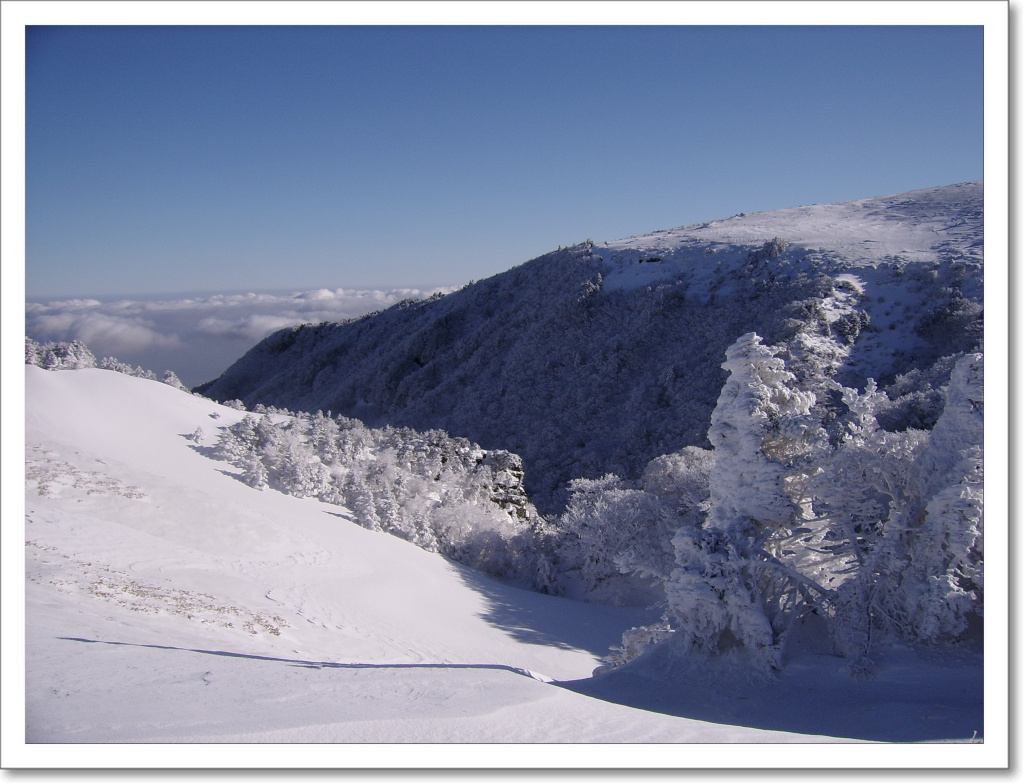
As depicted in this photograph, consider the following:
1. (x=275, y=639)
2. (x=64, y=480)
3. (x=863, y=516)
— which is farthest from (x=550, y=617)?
(x=64, y=480)

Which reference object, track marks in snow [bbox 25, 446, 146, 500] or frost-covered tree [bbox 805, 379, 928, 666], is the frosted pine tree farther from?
track marks in snow [bbox 25, 446, 146, 500]

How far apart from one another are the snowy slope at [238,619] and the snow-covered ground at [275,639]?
3cm

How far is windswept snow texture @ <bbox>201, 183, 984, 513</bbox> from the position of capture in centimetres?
2594

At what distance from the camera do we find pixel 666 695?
5.84 m

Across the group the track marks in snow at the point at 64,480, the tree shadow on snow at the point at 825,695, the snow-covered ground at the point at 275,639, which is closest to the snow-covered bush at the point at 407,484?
the snow-covered ground at the point at 275,639

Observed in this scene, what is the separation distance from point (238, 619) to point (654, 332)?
96.9 ft

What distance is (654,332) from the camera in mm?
34000

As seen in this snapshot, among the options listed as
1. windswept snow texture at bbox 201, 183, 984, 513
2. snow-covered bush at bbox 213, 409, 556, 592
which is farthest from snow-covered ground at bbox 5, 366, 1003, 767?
windswept snow texture at bbox 201, 183, 984, 513

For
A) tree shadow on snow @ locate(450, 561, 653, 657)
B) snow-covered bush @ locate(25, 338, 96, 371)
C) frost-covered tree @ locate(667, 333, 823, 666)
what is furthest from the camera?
snow-covered bush @ locate(25, 338, 96, 371)

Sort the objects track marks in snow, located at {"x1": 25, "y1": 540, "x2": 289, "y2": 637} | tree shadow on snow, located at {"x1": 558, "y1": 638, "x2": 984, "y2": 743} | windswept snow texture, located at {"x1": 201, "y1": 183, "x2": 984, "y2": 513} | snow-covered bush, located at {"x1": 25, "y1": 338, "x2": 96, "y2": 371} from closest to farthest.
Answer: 1. tree shadow on snow, located at {"x1": 558, "y1": 638, "x2": 984, "y2": 743}
2. track marks in snow, located at {"x1": 25, "y1": 540, "x2": 289, "y2": 637}
3. snow-covered bush, located at {"x1": 25, "y1": 338, "x2": 96, "y2": 371}
4. windswept snow texture, located at {"x1": 201, "y1": 183, "x2": 984, "y2": 513}

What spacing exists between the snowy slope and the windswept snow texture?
12750mm
